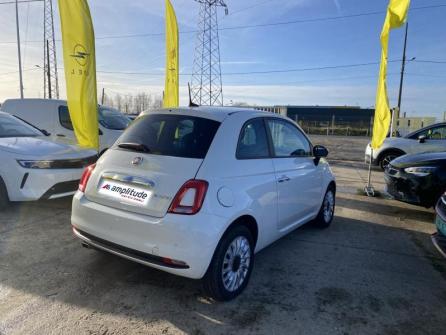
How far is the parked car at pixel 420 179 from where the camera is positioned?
528 cm

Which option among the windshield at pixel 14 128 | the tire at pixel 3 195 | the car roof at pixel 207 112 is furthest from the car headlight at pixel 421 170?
the windshield at pixel 14 128

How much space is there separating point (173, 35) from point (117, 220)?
388 inches

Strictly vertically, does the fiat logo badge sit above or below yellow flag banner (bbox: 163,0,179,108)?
below

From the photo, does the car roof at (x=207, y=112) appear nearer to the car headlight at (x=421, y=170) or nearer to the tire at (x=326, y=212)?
the tire at (x=326, y=212)

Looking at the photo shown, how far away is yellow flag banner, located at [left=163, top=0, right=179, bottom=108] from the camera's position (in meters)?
11.2

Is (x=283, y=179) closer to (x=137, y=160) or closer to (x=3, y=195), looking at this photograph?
(x=137, y=160)

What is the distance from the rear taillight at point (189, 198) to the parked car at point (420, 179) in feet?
14.1

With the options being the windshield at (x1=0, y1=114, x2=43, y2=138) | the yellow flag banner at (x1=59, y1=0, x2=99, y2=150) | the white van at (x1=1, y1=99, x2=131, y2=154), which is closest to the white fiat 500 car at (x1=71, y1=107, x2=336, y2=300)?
the windshield at (x1=0, y1=114, x2=43, y2=138)

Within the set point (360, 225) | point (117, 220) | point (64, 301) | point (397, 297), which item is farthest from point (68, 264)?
point (360, 225)

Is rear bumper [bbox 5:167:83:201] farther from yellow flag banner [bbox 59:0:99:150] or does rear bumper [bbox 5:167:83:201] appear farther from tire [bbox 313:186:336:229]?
tire [bbox 313:186:336:229]

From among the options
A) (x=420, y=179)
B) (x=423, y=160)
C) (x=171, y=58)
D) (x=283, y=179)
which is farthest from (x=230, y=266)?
(x=171, y=58)

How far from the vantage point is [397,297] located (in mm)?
3195

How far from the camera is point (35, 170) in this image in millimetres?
4930

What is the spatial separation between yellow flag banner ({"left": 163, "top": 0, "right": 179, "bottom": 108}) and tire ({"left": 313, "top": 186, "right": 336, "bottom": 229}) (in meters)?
7.10
